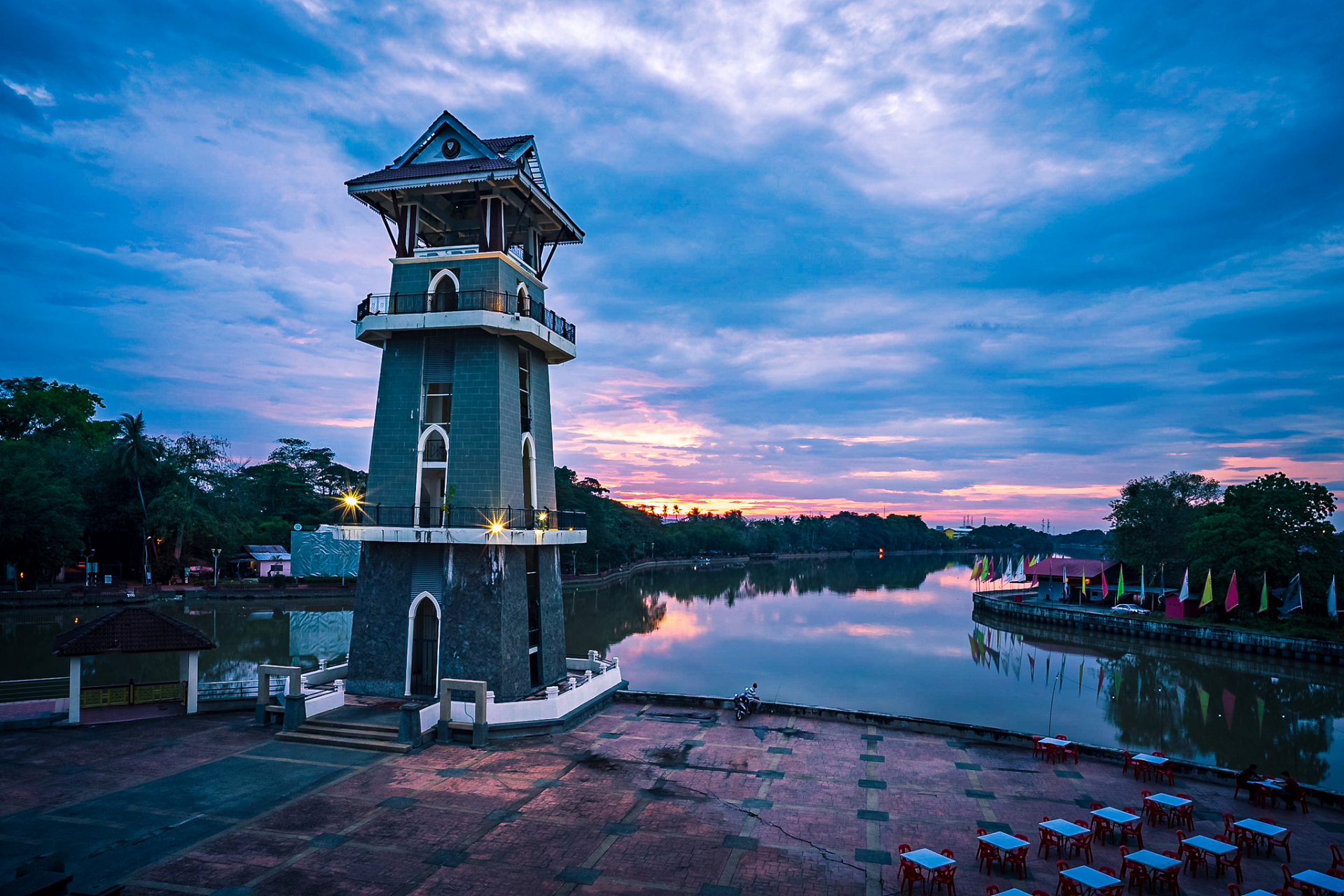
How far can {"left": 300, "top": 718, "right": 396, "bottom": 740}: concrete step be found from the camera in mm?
Answer: 16406

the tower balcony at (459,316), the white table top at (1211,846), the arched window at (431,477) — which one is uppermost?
the tower balcony at (459,316)

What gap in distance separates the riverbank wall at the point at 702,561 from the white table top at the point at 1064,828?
25619 mm

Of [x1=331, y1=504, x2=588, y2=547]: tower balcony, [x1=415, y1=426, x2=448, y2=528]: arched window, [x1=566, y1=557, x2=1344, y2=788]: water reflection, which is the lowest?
[x1=566, y1=557, x2=1344, y2=788]: water reflection

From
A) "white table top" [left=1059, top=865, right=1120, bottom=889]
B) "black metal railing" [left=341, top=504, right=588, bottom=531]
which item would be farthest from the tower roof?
"white table top" [left=1059, top=865, right=1120, bottom=889]

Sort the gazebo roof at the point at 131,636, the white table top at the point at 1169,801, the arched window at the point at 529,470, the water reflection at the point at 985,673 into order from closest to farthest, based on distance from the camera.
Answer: the white table top at the point at 1169,801 → the gazebo roof at the point at 131,636 → the arched window at the point at 529,470 → the water reflection at the point at 985,673

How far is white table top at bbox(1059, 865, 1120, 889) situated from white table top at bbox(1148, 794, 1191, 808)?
3.33 meters

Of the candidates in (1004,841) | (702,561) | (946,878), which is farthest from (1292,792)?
(702,561)

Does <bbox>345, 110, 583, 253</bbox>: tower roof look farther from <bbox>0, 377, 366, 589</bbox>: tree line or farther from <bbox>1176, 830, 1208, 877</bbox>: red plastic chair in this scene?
<bbox>0, 377, 366, 589</bbox>: tree line

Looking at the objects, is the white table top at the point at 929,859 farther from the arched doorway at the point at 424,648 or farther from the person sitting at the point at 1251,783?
the arched doorway at the point at 424,648

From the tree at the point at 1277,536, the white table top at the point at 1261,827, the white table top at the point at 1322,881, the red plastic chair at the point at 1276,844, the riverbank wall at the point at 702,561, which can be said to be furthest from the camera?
the riverbank wall at the point at 702,561

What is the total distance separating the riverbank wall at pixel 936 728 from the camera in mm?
15555

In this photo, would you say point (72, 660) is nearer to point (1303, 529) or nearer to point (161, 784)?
point (161, 784)

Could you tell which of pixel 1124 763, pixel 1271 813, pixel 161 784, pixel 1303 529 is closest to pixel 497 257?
pixel 161 784

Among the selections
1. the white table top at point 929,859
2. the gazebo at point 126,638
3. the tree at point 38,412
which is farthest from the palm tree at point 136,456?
the white table top at point 929,859
